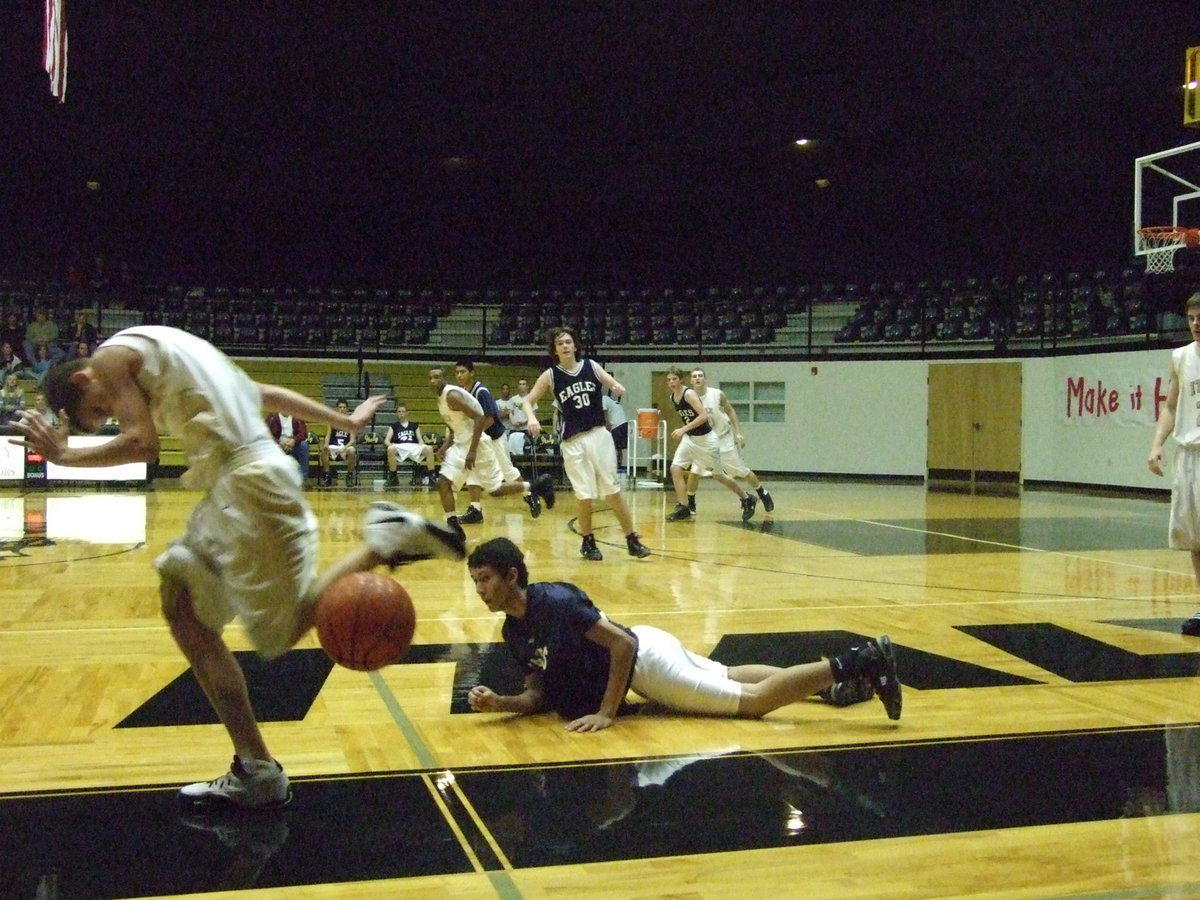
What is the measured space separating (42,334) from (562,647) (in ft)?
56.8

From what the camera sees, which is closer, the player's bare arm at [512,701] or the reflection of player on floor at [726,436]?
the player's bare arm at [512,701]

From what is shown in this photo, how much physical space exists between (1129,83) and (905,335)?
21.6ft

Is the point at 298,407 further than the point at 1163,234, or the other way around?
the point at 1163,234

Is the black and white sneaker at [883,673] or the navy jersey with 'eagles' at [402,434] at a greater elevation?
the navy jersey with 'eagles' at [402,434]

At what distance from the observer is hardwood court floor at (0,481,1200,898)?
2.76 m

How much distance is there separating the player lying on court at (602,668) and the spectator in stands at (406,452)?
13327 millimetres

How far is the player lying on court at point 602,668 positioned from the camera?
3.98 meters

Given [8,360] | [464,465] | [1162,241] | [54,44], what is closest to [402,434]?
[8,360]

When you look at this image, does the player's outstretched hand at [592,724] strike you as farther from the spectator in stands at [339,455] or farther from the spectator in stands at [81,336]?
the spectator in stands at [81,336]

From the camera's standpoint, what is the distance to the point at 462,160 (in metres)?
21.7

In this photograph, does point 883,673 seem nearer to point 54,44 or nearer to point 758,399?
point 54,44

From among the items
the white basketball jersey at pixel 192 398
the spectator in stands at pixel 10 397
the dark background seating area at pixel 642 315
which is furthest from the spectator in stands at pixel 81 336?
the white basketball jersey at pixel 192 398

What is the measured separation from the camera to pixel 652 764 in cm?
364

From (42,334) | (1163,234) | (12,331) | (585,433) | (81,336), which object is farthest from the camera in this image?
(42,334)
